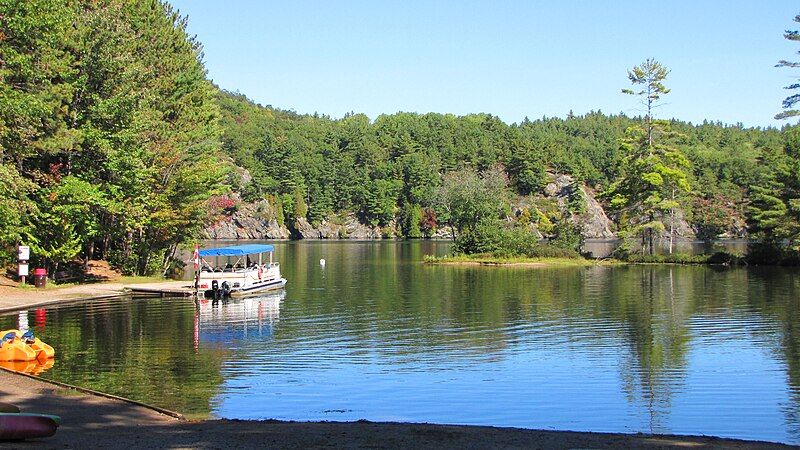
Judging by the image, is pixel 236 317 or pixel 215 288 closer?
pixel 236 317

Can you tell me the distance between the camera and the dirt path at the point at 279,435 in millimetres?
13773

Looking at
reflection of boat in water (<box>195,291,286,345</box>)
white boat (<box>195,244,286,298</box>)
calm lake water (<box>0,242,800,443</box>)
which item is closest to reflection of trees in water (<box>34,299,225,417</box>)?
calm lake water (<box>0,242,800,443</box>)

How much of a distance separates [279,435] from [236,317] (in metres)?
25.1

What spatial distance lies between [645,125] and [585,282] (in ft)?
118

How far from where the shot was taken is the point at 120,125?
4938 cm

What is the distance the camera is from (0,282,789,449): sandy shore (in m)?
13.8

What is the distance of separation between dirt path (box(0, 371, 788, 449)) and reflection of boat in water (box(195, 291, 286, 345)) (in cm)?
1426

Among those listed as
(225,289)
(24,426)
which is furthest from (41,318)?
(24,426)

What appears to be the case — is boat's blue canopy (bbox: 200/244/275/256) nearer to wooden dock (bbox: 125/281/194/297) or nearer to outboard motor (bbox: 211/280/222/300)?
wooden dock (bbox: 125/281/194/297)

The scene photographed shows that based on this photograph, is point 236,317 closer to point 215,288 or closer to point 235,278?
point 215,288

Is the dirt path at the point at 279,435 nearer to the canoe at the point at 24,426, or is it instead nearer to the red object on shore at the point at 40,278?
the canoe at the point at 24,426

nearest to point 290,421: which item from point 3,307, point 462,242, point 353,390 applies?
point 353,390

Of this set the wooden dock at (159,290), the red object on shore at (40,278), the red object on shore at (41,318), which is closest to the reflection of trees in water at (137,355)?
the red object on shore at (41,318)

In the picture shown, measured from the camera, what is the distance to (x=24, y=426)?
43.6 ft
